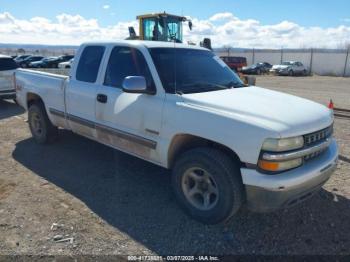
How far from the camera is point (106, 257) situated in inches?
126

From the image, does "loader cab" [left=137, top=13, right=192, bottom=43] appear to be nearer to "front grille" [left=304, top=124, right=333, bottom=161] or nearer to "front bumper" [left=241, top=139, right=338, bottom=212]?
"front grille" [left=304, top=124, right=333, bottom=161]

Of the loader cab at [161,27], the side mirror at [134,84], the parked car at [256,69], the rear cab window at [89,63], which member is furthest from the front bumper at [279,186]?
the parked car at [256,69]

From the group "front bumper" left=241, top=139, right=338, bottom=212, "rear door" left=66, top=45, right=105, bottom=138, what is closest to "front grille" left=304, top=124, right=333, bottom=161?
"front bumper" left=241, top=139, right=338, bottom=212

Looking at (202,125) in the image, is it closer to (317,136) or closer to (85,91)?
(317,136)

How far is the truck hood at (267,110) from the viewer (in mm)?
3240

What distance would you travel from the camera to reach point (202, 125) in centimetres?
351

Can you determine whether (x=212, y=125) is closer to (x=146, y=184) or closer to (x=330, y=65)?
(x=146, y=184)

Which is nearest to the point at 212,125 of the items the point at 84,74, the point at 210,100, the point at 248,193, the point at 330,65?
the point at 210,100

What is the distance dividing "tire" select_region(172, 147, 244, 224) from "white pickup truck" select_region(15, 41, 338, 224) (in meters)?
0.01

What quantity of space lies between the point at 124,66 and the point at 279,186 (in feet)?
8.32

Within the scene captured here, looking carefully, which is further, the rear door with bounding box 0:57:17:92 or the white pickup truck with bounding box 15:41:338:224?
the rear door with bounding box 0:57:17:92

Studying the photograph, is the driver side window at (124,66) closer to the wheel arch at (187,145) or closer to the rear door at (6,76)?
the wheel arch at (187,145)

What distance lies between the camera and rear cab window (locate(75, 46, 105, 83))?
4.92 metres

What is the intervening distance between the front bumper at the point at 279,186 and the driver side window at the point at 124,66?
1747mm
